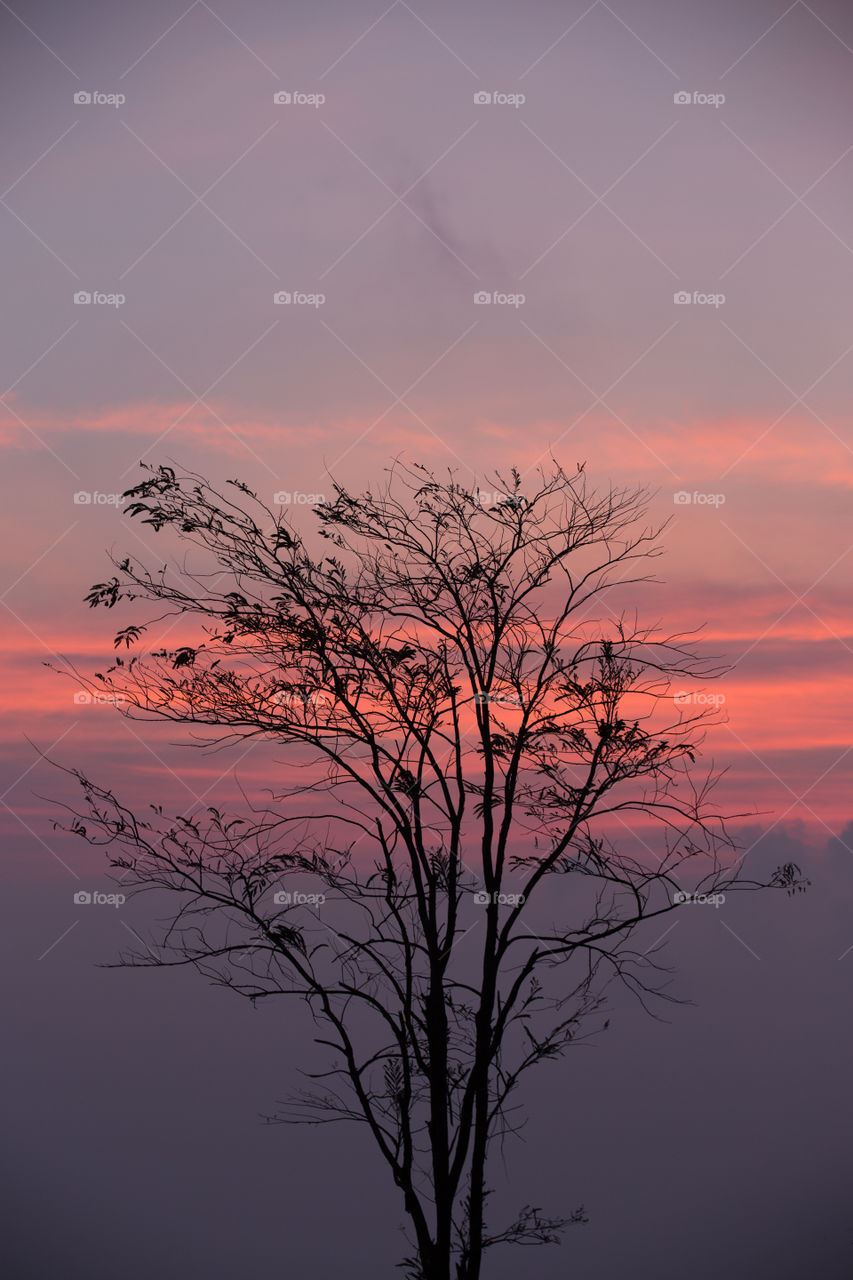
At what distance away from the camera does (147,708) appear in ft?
31.8

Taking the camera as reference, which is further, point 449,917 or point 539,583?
point 539,583

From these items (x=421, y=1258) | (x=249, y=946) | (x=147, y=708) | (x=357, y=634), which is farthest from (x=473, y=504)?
(x=421, y=1258)

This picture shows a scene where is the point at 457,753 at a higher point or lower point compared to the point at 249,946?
higher

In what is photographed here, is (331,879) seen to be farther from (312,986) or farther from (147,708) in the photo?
(147,708)

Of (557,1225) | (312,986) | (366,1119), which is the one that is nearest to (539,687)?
(312,986)

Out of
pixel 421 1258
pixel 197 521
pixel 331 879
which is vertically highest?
pixel 197 521

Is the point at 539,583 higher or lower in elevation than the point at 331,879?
higher

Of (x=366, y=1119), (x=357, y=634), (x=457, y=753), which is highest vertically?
(x=357, y=634)

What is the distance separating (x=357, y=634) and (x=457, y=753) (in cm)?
129

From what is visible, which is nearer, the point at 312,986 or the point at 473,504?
the point at 312,986

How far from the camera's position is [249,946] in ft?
30.2

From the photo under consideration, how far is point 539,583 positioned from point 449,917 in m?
2.86

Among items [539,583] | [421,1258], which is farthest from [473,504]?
[421,1258]

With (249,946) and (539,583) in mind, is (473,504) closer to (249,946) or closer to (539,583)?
Result: (539,583)
